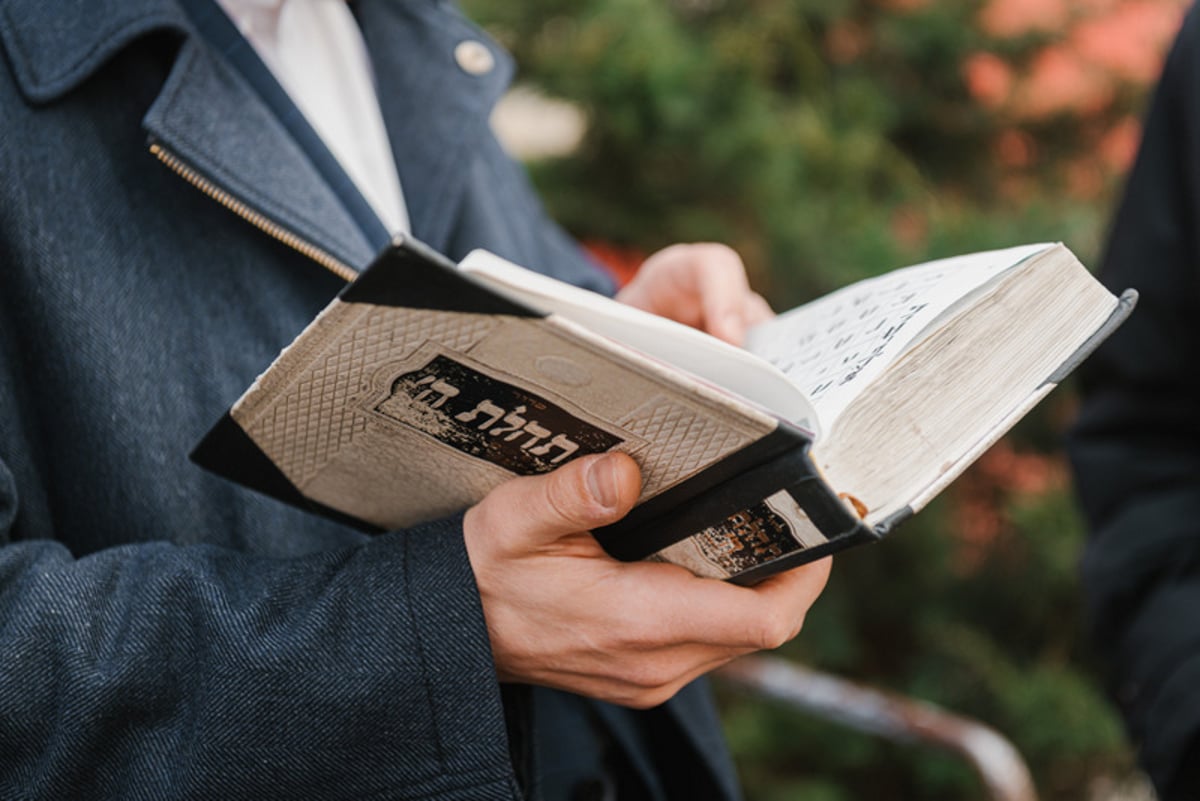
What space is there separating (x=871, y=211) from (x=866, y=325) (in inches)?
55.4

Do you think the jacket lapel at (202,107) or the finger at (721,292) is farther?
the finger at (721,292)

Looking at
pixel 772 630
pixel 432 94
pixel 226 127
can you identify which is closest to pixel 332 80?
pixel 432 94

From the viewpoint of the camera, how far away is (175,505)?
34.6 inches

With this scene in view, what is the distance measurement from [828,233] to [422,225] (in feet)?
3.66

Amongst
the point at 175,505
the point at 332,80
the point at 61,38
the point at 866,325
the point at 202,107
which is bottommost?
the point at 866,325

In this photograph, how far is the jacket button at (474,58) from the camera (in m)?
1.26

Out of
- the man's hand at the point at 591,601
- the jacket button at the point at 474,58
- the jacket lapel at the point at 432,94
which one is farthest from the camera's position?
the jacket button at the point at 474,58

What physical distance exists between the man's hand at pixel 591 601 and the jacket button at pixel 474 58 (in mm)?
714

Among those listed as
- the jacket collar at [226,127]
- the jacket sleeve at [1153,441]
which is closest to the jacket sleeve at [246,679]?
the jacket collar at [226,127]

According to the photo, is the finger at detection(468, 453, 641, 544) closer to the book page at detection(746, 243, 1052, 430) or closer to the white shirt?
the book page at detection(746, 243, 1052, 430)

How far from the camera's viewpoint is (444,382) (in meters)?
0.66

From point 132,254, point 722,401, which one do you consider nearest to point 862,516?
point 722,401

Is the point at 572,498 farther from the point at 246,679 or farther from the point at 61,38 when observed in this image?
the point at 61,38

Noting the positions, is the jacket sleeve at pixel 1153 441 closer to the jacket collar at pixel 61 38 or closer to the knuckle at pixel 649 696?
the knuckle at pixel 649 696
